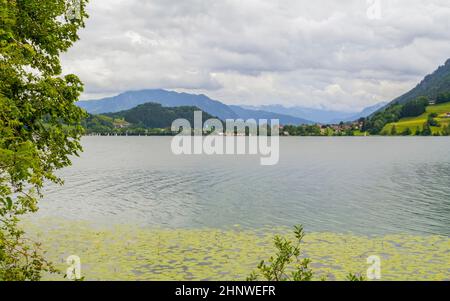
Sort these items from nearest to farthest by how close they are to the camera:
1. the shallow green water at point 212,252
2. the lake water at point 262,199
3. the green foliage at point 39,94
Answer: the green foliage at point 39,94 < the shallow green water at point 212,252 < the lake water at point 262,199

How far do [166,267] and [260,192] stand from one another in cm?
4404

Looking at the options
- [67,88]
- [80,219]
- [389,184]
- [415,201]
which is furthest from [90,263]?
[389,184]

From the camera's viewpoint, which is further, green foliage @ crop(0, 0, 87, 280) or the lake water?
the lake water
